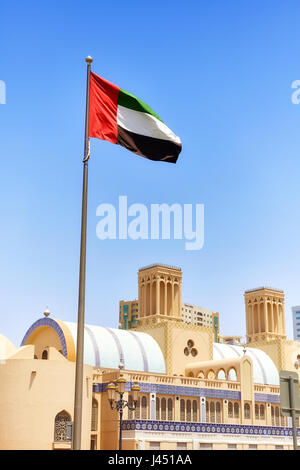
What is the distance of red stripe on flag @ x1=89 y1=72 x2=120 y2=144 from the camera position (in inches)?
599

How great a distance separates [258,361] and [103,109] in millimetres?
42039

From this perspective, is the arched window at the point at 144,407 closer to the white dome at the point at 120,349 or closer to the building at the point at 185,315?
the white dome at the point at 120,349

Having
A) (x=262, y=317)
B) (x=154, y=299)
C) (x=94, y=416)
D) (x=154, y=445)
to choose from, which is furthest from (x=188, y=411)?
(x=262, y=317)

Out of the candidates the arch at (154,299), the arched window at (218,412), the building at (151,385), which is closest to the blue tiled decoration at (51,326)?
the building at (151,385)

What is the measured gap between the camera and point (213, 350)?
54.5 metres

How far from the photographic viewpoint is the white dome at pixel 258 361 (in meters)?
51.8

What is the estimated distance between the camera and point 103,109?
1550cm

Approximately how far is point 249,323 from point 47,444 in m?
41.3

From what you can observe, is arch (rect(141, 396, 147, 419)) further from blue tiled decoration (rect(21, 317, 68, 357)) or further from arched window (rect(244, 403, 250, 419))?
arched window (rect(244, 403, 250, 419))

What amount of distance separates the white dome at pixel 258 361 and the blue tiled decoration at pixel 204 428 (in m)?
7.70

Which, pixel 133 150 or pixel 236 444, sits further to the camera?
pixel 236 444
